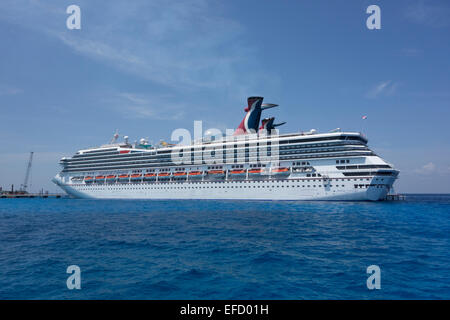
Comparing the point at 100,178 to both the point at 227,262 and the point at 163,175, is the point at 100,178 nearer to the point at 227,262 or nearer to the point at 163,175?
the point at 163,175

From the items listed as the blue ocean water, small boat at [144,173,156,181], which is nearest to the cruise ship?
small boat at [144,173,156,181]

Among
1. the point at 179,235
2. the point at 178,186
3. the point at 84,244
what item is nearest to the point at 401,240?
the point at 179,235

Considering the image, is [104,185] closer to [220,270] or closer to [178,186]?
[178,186]

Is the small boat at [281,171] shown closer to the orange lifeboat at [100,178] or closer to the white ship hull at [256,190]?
the white ship hull at [256,190]

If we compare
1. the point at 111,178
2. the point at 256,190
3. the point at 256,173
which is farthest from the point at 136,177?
the point at 256,190

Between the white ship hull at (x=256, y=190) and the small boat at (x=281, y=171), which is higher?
the small boat at (x=281, y=171)

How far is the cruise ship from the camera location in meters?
45.0

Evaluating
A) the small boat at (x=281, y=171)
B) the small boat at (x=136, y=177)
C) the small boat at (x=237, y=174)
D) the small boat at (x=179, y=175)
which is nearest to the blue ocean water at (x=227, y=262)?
the small boat at (x=281, y=171)

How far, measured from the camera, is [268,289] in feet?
28.5

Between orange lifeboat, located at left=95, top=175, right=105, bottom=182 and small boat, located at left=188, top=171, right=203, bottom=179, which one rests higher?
small boat, located at left=188, top=171, right=203, bottom=179

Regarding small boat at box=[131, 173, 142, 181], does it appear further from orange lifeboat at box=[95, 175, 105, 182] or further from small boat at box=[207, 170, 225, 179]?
small boat at box=[207, 170, 225, 179]

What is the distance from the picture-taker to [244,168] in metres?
55.2

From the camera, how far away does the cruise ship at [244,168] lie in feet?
148
